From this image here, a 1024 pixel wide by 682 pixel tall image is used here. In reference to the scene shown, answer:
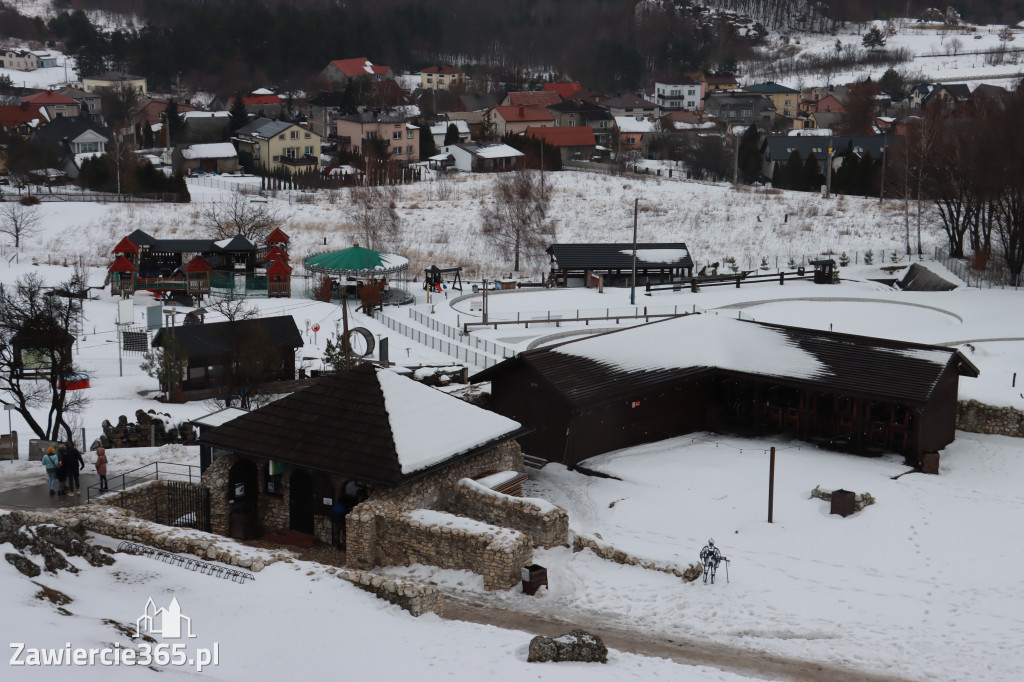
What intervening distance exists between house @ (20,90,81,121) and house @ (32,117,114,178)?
22.4 m

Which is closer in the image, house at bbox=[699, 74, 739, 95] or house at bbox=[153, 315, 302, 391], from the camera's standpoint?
house at bbox=[153, 315, 302, 391]

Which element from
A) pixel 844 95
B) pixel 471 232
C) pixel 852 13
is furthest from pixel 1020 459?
pixel 852 13

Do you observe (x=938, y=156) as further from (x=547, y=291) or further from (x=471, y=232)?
(x=471, y=232)

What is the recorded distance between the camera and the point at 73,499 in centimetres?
2319

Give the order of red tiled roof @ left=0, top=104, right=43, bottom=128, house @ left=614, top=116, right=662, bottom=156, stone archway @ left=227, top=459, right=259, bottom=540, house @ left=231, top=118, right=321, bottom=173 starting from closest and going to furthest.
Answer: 1. stone archway @ left=227, top=459, right=259, bottom=540
2. house @ left=231, top=118, right=321, bottom=173
3. red tiled roof @ left=0, top=104, right=43, bottom=128
4. house @ left=614, top=116, right=662, bottom=156

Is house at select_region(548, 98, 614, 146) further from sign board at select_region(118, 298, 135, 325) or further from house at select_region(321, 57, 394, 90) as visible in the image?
sign board at select_region(118, 298, 135, 325)

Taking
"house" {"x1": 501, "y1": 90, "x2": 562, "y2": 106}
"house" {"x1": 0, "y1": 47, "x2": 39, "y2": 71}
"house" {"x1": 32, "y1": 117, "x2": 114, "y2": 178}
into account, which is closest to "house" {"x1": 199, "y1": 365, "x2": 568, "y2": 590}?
"house" {"x1": 32, "y1": 117, "x2": 114, "y2": 178}

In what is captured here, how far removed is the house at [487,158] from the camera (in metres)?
87.9

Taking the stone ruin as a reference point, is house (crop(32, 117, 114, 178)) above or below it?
above

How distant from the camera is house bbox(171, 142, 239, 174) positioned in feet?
291

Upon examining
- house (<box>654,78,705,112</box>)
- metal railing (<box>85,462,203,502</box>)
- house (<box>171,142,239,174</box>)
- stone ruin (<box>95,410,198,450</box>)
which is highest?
house (<box>654,78,705,112</box>)

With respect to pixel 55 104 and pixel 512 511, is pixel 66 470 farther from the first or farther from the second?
pixel 55 104

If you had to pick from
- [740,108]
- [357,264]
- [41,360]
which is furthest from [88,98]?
[41,360]

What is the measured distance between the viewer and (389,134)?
319 feet
